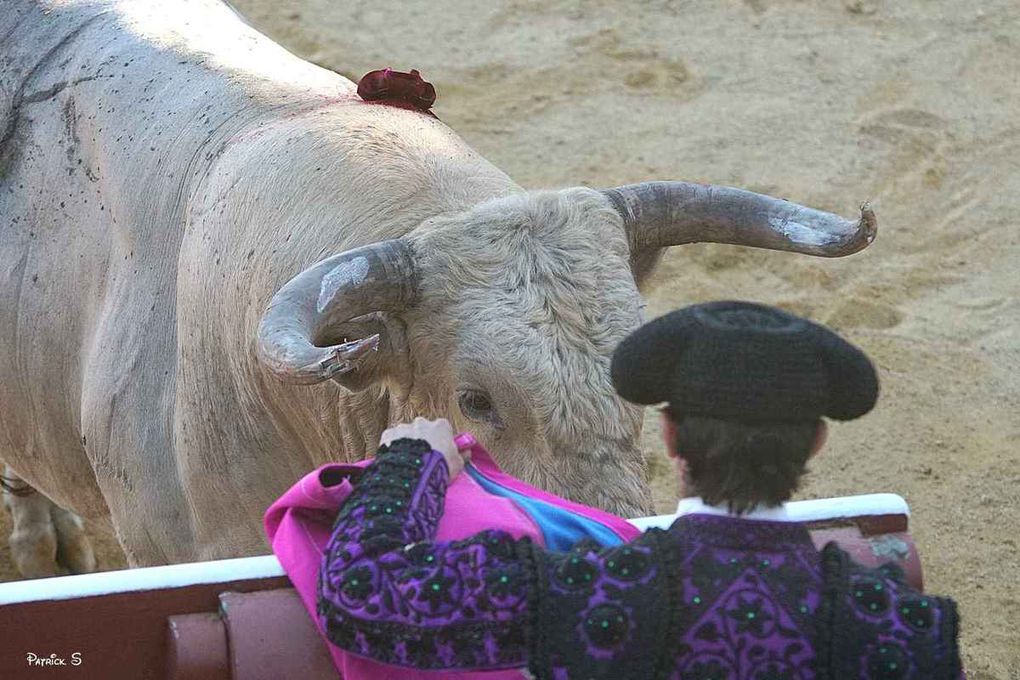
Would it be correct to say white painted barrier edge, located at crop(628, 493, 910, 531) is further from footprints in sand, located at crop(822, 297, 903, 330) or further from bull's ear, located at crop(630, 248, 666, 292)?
footprints in sand, located at crop(822, 297, 903, 330)

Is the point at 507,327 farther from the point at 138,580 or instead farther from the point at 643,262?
the point at 138,580

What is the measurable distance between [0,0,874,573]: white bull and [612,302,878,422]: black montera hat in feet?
3.15

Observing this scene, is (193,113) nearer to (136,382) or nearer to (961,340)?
(136,382)

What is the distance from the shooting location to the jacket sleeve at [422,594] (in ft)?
6.39

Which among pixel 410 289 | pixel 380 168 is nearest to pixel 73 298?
pixel 380 168

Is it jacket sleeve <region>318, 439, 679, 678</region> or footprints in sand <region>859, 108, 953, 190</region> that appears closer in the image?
jacket sleeve <region>318, 439, 679, 678</region>

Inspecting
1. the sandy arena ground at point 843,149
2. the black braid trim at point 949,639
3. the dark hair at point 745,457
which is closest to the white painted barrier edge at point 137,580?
the dark hair at point 745,457

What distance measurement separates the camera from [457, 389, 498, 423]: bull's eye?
313 cm

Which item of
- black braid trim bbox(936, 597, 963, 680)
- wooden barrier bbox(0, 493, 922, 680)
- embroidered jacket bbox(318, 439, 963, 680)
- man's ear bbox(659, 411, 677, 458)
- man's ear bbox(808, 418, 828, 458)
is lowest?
wooden barrier bbox(0, 493, 922, 680)

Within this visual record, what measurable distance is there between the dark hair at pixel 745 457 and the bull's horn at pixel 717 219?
65.1 inches

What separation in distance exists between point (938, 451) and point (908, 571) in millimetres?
3453

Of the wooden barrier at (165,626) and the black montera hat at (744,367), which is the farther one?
the wooden barrier at (165,626)

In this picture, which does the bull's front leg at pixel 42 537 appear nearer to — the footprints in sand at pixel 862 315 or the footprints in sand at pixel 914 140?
the footprints in sand at pixel 862 315

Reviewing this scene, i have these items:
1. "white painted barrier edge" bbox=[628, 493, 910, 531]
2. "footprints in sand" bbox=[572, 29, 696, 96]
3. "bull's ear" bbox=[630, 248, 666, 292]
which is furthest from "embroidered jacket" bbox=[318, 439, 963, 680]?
"footprints in sand" bbox=[572, 29, 696, 96]
